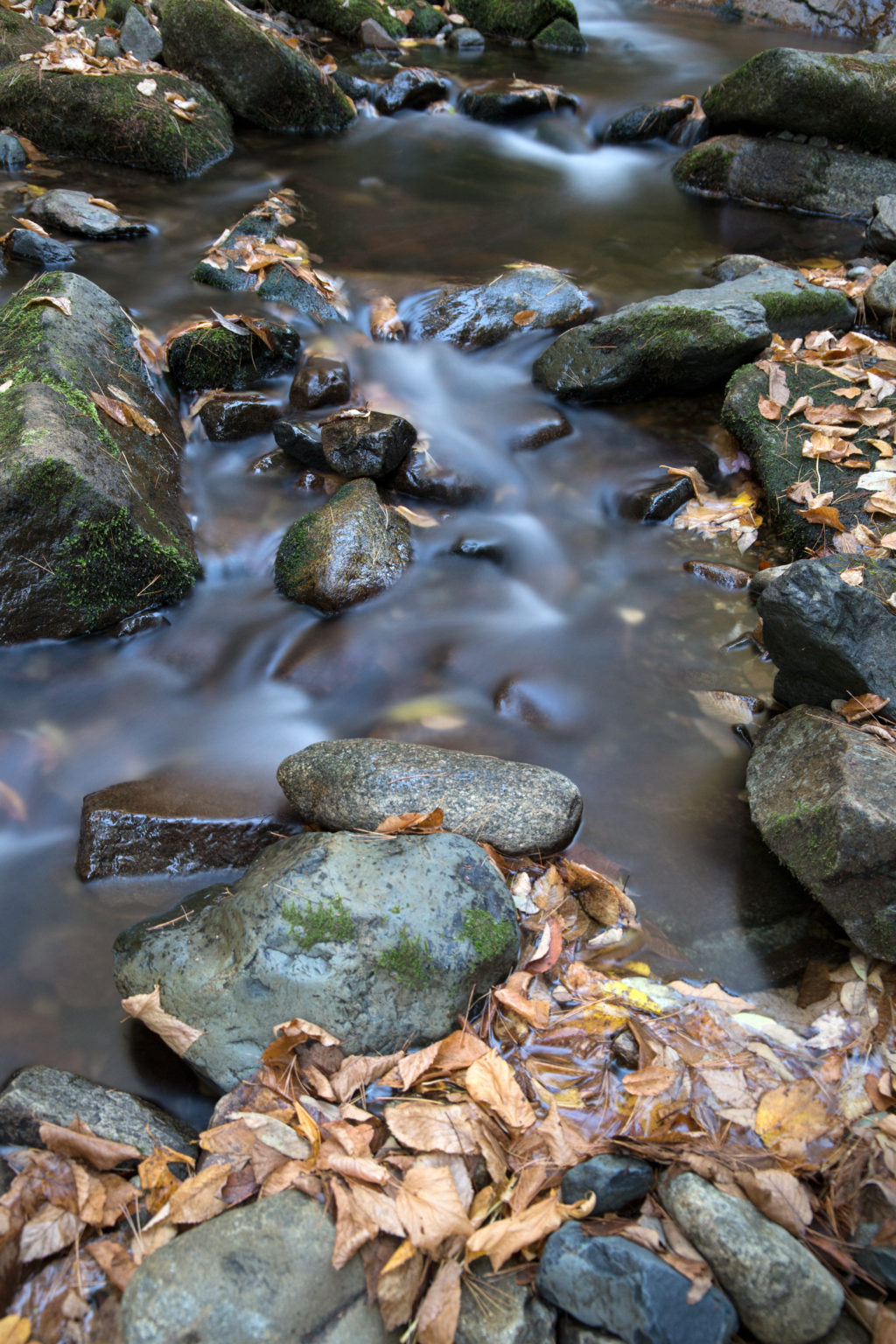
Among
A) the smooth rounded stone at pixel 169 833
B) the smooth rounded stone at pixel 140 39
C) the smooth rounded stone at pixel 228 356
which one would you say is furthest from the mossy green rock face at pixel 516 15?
the smooth rounded stone at pixel 169 833

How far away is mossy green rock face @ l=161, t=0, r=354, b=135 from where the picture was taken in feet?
30.3

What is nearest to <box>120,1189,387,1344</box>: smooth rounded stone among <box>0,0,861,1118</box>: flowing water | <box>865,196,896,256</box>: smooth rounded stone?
<box>0,0,861,1118</box>: flowing water

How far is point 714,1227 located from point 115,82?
428 inches

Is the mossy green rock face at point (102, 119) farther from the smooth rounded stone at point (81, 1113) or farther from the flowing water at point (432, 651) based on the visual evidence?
the smooth rounded stone at point (81, 1113)

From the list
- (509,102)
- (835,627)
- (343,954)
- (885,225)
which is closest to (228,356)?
(835,627)

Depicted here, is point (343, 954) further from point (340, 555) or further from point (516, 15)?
point (516, 15)

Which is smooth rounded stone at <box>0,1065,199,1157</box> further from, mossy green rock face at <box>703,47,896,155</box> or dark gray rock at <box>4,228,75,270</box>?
mossy green rock face at <box>703,47,896,155</box>

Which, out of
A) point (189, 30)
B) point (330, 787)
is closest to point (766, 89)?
point (189, 30)

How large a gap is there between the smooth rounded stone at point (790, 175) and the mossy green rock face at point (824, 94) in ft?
0.54

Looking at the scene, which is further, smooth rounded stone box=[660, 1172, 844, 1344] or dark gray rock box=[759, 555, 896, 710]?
dark gray rock box=[759, 555, 896, 710]

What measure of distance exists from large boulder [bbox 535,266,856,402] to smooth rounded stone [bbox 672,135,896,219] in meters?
3.42

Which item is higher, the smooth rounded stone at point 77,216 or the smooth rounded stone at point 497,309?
the smooth rounded stone at point 77,216

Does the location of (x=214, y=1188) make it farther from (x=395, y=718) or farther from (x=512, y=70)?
(x=512, y=70)

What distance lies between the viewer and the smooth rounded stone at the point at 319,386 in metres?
5.93
